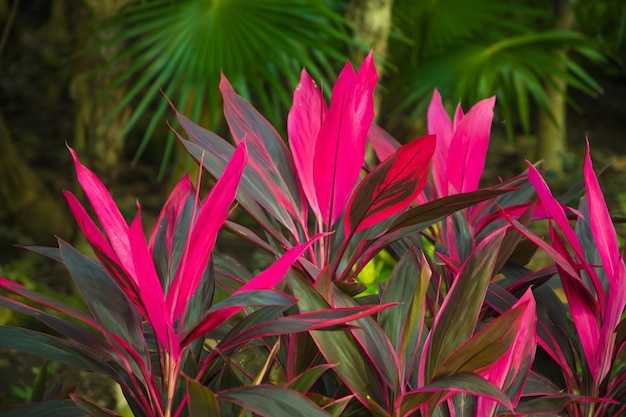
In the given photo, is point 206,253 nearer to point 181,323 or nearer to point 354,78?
point 181,323

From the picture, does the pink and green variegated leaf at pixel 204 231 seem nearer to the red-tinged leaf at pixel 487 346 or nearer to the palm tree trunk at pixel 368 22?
the red-tinged leaf at pixel 487 346

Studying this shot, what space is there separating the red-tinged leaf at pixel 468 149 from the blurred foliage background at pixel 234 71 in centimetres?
28

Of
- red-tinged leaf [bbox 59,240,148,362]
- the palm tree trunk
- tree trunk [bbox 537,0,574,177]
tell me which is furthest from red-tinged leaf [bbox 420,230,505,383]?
tree trunk [bbox 537,0,574,177]

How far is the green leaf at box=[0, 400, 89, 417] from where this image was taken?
0.61 metres

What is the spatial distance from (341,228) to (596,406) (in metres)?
0.27

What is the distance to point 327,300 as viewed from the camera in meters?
0.60

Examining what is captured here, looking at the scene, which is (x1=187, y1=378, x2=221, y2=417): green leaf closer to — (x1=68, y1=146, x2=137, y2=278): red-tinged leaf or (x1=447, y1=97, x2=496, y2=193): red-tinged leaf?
(x1=68, y1=146, x2=137, y2=278): red-tinged leaf

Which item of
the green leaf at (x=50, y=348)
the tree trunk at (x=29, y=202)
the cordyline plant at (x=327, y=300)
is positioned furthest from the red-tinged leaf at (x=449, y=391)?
the tree trunk at (x=29, y=202)

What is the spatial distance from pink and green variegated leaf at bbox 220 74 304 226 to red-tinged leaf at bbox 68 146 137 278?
0.50 feet

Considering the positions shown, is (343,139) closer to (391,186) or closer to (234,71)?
(391,186)

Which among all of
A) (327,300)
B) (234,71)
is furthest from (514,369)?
(234,71)

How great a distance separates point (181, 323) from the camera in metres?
0.60

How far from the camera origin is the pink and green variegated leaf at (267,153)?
71cm

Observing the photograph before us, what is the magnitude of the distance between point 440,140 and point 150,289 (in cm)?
44
